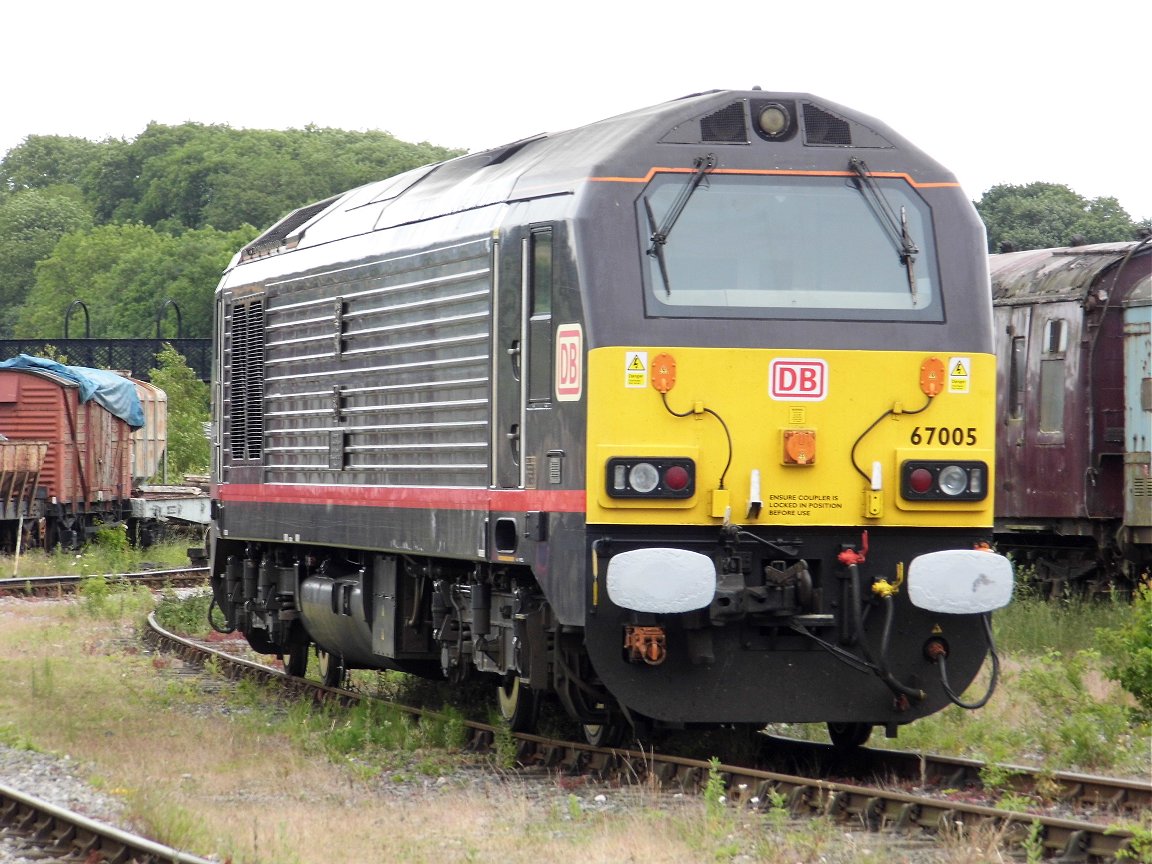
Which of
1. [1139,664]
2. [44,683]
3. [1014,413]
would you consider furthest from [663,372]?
[1014,413]

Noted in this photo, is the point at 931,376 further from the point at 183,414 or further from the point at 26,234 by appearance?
the point at 26,234

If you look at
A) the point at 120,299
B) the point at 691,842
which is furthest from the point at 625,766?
the point at 120,299

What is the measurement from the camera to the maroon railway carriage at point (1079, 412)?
54.2ft

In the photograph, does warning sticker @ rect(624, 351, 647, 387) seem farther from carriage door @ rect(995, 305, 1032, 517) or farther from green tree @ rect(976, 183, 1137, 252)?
green tree @ rect(976, 183, 1137, 252)

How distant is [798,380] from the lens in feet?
29.8

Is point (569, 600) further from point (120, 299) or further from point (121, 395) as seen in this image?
point (120, 299)

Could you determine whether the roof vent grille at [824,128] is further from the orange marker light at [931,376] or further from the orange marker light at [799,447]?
the orange marker light at [799,447]

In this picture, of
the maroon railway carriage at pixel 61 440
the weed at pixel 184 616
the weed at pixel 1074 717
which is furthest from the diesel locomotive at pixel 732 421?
the maroon railway carriage at pixel 61 440

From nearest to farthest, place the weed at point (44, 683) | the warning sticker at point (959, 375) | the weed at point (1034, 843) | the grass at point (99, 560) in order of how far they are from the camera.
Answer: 1. the weed at point (1034, 843)
2. the warning sticker at point (959, 375)
3. the weed at point (44, 683)
4. the grass at point (99, 560)

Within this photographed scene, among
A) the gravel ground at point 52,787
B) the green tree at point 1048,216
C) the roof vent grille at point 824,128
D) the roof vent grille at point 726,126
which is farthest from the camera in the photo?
the green tree at point 1048,216

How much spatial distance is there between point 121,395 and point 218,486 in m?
20.1

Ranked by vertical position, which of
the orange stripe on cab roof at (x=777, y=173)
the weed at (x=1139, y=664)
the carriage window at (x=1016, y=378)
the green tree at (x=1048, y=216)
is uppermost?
the green tree at (x=1048, y=216)

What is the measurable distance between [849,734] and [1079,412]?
304 inches

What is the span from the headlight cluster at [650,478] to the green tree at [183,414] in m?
37.8
